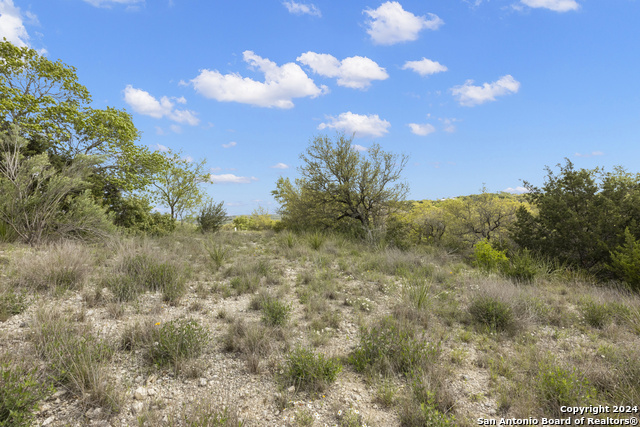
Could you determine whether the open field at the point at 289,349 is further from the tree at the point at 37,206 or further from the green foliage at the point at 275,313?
the tree at the point at 37,206

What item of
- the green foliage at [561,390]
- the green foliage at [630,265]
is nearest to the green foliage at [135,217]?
the green foliage at [561,390]

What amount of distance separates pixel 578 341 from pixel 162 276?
736 centimetres

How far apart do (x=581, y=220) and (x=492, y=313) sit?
8617mm

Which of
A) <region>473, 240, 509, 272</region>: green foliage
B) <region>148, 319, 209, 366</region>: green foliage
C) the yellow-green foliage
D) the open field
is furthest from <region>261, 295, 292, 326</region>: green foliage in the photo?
the yellow-green foliage

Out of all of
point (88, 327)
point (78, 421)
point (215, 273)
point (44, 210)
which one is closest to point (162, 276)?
point (215, 273)

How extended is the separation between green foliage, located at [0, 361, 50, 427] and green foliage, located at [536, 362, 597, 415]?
4.88 m

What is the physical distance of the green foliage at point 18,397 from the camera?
249cm

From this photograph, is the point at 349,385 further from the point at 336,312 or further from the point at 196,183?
the point at 196,183

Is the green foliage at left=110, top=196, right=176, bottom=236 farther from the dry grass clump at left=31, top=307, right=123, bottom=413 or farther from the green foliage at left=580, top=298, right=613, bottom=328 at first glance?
the green foliage at left=580, top=298, right=613, bottom=328

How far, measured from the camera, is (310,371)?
3.38 meters

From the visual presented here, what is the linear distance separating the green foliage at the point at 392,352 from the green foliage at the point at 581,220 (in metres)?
9.80

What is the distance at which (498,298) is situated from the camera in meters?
5.42

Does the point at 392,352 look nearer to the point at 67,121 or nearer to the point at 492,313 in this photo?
the point at 492,313

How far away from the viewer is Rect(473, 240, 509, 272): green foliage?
344 inches
